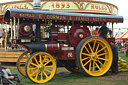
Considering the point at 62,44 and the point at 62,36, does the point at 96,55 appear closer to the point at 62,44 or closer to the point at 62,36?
the point at 62,44

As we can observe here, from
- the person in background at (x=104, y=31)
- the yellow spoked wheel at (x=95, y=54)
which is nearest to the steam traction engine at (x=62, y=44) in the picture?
the yellow spoked wheel at (x=95, y=54)

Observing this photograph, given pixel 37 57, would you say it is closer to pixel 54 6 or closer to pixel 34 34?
pixel 34 34

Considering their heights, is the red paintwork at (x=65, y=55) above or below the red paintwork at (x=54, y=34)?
below

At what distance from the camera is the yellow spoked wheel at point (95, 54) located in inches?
255

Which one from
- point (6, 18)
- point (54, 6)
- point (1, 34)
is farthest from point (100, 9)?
point (6, 18)

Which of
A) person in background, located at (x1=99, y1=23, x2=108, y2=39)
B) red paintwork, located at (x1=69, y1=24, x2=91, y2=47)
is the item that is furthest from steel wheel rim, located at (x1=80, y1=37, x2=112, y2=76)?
person in background, located at (x1=99, y1=23, x2=108, y2=39)

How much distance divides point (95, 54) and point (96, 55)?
46mm

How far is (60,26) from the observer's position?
736 cm

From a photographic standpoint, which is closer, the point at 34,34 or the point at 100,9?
the point at 34,34

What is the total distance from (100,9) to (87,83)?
948 cm

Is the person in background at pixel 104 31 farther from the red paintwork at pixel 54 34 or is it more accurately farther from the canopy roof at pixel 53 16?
the red paintwork at pixel 54 34

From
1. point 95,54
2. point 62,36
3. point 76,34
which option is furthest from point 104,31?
point 62,36

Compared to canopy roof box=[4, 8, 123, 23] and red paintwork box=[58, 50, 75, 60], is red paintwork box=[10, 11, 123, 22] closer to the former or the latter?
canopy roof box=[4, 8, 123, 23]

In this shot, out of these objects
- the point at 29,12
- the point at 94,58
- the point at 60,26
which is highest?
the point at 29,12
